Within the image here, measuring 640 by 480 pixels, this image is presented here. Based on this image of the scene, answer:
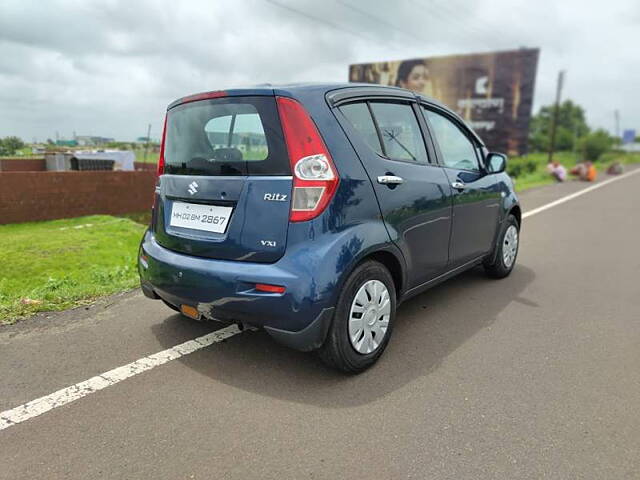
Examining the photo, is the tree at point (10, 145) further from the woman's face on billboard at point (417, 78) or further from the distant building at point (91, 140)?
the woman's face on billboard at point (417, 78)

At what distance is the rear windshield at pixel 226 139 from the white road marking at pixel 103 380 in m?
1.18

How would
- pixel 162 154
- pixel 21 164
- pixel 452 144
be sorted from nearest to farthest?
pixel 162 154 → pixel 452 144 → pixel 21 164

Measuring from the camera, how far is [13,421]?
243cm

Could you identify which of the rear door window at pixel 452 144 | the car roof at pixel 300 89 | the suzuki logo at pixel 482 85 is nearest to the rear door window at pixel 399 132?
the car roof at pixel 300 89

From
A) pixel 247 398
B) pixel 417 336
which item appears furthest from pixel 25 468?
pixel 417 336

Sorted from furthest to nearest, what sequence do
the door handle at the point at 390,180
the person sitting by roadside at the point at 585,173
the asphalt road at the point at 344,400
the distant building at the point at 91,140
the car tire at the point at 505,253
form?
1. the person sitting by roadside at the point at 585,173
2. the distant building at the point at 91,140
3. the car tire at the point at 505,253
4. the door handle at the point at 390,180
5. the asphalt road at the point at 344,400

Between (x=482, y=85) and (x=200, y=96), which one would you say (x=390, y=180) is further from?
(x=482, y=85)

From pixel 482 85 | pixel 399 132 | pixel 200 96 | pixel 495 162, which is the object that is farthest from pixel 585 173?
pixel 200 96

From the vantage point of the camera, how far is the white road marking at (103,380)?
250cm

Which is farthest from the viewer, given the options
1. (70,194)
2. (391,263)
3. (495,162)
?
(70,194)

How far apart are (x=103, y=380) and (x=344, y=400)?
143 centimetres

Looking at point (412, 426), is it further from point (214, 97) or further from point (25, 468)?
point (214, 97)

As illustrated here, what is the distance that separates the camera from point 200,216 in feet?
9.57

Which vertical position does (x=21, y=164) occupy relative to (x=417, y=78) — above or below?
below
